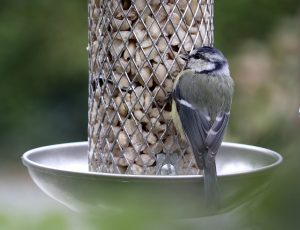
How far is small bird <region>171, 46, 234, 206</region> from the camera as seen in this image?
1456 mm

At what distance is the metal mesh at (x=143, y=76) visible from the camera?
4.92ft

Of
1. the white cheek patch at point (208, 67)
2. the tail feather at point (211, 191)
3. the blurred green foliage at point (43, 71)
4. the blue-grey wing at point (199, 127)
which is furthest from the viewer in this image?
the blurred green foliage at point (43, 71)

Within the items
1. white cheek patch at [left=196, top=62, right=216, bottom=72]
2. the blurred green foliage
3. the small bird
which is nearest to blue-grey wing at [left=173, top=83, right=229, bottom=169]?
the small bird

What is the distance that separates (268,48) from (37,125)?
2339 millimetres

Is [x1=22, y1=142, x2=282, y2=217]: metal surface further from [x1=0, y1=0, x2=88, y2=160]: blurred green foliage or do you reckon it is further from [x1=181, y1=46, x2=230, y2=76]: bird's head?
[x1=0, y1=0, x2=88, y2=160]: blurred green foliage

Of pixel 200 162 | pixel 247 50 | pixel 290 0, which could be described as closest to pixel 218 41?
pixel 247 50

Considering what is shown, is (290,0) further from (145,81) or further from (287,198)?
(287,198)

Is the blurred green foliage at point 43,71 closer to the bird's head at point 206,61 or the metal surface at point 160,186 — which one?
the bird's head at point 206,61

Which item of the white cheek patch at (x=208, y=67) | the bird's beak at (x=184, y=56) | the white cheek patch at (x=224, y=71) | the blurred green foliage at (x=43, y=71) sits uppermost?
the bird's beak at (x=184, y=56)

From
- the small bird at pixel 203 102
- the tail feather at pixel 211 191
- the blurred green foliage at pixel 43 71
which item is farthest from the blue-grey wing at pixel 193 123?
the blurred green foliage at pixel 43 71

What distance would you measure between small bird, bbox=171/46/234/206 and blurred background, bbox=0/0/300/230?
6 centimetres

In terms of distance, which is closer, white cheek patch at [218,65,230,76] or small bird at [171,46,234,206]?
small bird at [171,46,234,206]

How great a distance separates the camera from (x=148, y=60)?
1.50m

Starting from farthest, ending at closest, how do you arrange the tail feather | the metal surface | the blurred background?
1. the tail feather
2. the metal surface
3. the blurred background
